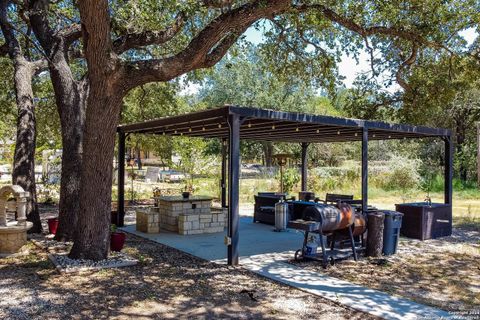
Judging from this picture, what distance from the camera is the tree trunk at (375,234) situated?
720 centimetres

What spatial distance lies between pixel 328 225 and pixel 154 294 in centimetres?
275

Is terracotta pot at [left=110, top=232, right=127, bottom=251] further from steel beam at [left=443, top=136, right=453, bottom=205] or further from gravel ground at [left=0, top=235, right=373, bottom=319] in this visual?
steel beam at [left=443, top=136, right=453, bottom=205]

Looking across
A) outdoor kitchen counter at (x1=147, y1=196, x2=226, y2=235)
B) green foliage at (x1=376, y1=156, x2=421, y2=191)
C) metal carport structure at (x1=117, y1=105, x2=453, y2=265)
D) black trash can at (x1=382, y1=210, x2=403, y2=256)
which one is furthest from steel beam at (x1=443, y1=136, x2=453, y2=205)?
green foliage at (x1=376, y1=156, x2=421, y2=191)

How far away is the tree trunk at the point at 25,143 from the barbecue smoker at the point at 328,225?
547 cm

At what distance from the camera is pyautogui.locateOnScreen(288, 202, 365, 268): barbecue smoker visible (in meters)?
6.37

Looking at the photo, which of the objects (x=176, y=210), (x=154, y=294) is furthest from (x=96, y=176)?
(x=176, y=210)

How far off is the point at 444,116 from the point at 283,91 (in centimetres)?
1176

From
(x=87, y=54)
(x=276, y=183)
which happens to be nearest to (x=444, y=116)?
(x=276, y=183)

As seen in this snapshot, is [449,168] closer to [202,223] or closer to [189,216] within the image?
[202,223]

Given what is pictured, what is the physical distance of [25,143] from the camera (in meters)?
8.79

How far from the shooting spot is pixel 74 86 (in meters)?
A: 8.24

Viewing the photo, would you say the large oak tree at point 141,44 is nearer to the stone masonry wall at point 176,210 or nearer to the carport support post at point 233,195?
the carport support post at point 233,195

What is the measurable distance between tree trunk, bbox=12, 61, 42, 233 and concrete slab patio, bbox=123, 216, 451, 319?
6.72 ft

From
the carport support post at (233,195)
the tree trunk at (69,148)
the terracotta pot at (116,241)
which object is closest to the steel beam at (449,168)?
the carport support post at (233,195)
